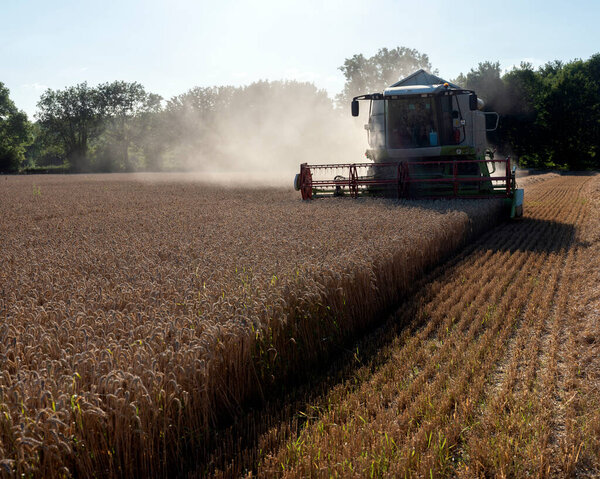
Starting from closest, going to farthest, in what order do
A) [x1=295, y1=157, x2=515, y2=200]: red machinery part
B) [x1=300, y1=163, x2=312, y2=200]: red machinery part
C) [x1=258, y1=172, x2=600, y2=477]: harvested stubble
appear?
1. [x1=258, y1=172, x2=600, y2=477]: harvested stubble
2. [x1=295, y1=157, x2=515, y2=200]: red machinery part
3. [x1=300, y1=163, x2=312, y2=200]: red machinery part

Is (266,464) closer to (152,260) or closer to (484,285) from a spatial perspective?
(152,260)

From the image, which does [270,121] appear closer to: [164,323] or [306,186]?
[306,186]

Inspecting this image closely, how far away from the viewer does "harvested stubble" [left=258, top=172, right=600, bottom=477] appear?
111 inches

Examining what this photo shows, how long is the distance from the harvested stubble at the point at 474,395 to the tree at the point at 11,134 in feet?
198

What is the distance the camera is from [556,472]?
278cm

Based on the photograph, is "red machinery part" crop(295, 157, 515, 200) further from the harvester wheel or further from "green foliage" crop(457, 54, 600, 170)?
"green foliage" crop(457, 54, 600, 170)

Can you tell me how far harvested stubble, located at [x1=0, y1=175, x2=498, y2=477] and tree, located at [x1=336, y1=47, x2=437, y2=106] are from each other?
221ft

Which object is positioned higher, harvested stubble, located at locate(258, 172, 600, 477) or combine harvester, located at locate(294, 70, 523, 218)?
combine harvester, located at locate(294, 70, 523, 218)

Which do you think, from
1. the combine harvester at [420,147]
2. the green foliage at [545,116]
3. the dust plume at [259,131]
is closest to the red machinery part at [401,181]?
the combine harvester at [420,147]

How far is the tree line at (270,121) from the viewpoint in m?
41.3

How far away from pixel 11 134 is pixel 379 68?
1939 inches

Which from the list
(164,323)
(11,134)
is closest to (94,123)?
(11,134)

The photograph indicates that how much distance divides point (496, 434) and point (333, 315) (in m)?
1.91

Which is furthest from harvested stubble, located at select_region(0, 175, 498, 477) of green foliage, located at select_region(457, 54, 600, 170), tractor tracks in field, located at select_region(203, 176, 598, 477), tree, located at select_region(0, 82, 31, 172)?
tree, located at select_region(0, 82, 31, 172)
